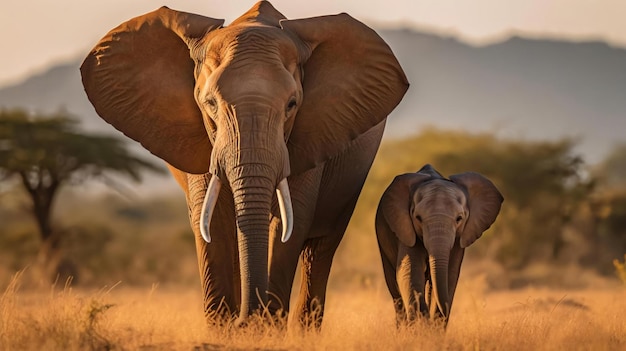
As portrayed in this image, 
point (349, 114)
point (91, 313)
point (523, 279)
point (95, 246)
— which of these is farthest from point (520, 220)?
point (91, 313)

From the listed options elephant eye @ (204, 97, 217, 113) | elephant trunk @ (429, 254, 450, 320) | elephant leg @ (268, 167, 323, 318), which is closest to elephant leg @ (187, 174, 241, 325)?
elephant leg @ (268, 167, 323, 318)

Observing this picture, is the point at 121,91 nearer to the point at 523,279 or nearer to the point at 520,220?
the point at 523,279

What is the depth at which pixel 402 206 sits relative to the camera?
11.2 m

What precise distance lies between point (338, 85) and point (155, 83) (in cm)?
135

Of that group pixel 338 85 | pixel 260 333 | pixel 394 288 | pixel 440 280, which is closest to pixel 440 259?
pixel 440 280

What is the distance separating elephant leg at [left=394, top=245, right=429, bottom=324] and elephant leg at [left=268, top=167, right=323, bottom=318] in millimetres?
989

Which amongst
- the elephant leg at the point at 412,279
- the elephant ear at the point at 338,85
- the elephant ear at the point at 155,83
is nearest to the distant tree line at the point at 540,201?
the elephant leg at the point at 412,279

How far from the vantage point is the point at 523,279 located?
25141 mm

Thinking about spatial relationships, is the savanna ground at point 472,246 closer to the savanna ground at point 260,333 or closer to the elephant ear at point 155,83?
the savanna ground at point 260,333

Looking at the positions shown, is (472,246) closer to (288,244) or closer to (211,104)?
(288,244)

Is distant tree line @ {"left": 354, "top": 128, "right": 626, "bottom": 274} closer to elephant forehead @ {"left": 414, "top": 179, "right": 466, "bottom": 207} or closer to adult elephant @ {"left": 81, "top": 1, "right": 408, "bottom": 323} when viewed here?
elephant forehead @ {"left": 414, "top": 179, "right": 466, "bottom": 207}

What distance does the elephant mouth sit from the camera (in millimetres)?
9148

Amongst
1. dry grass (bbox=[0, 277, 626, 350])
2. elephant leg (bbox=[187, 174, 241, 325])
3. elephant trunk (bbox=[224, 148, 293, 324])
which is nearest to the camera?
dry grass (bbox=[0, 277, 626, 350])

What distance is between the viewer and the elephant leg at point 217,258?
9.94 metres
